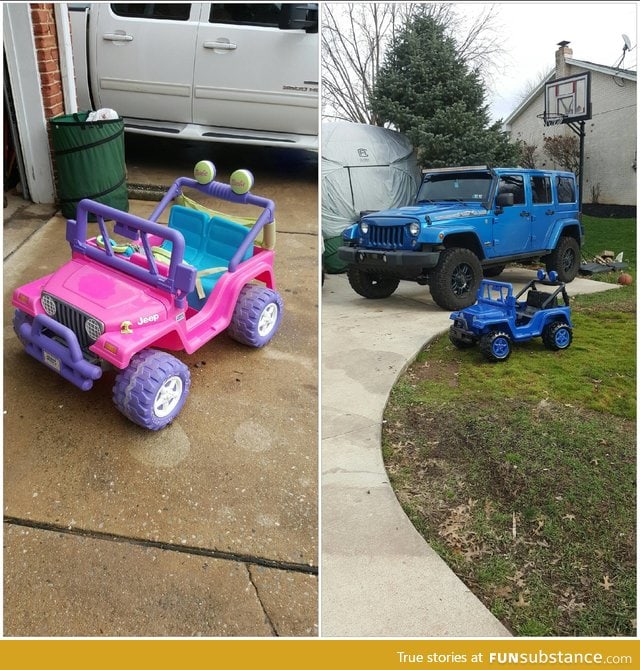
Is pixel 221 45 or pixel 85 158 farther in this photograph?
pixel 221 45

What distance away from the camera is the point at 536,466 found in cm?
246

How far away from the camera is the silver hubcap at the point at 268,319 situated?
9.23 feet

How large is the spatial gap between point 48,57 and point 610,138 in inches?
126

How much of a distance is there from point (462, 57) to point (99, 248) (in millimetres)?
1668

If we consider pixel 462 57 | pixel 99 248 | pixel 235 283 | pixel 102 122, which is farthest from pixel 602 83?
pixel 102 122

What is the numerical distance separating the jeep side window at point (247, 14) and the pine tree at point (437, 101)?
116cm

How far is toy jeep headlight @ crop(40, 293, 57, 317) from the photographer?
2.30 m

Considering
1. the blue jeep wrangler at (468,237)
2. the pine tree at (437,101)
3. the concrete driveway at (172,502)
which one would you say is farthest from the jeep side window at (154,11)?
the concrete driveway at (172,502)

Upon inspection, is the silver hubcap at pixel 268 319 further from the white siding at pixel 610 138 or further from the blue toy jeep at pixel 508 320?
the white siding at pixel 610 138

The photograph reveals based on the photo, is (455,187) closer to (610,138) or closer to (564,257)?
(564,257)

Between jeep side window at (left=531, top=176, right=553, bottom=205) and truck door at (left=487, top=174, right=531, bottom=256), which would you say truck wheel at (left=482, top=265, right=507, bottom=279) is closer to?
truck door at (left=487, top=174, right=531, bottom=256)

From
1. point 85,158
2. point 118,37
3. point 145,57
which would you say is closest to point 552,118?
point 85,158

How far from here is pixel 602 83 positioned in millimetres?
2258

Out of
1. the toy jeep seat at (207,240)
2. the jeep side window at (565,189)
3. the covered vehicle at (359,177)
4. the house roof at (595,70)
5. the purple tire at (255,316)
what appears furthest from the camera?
the covered vehicle at (359,177)
